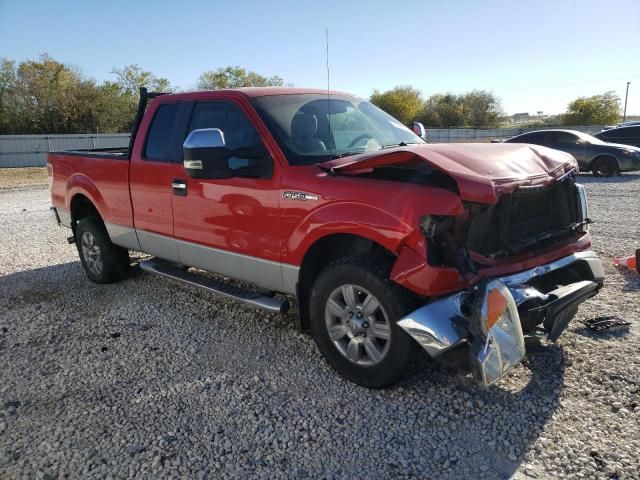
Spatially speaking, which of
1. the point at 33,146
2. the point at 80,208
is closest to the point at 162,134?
the point at 80,208

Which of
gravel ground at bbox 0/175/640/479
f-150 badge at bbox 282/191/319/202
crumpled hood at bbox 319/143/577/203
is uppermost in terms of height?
crumpled hood at bbox 319/143/577/203

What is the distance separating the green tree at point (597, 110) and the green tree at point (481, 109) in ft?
27.6

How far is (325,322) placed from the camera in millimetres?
3441

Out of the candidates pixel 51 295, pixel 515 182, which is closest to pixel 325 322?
pixel 515 182

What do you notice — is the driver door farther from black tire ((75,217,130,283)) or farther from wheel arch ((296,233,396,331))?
black tire ((75,217,130,283))

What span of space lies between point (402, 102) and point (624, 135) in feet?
147

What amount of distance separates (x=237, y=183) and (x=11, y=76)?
39814 mm

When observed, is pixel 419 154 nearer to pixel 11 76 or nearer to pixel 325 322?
pixel 325 322

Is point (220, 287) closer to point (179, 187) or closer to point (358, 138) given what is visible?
point (179, 187)

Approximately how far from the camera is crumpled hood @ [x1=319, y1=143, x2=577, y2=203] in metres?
2.77

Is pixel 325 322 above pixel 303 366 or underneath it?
above

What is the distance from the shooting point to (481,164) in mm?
3027

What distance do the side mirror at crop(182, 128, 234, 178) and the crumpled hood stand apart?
28.5 inches

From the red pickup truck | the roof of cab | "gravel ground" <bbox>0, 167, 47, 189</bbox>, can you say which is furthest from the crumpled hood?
"gravel ground" <bbox>0, 167, 47, 189</bbox>
